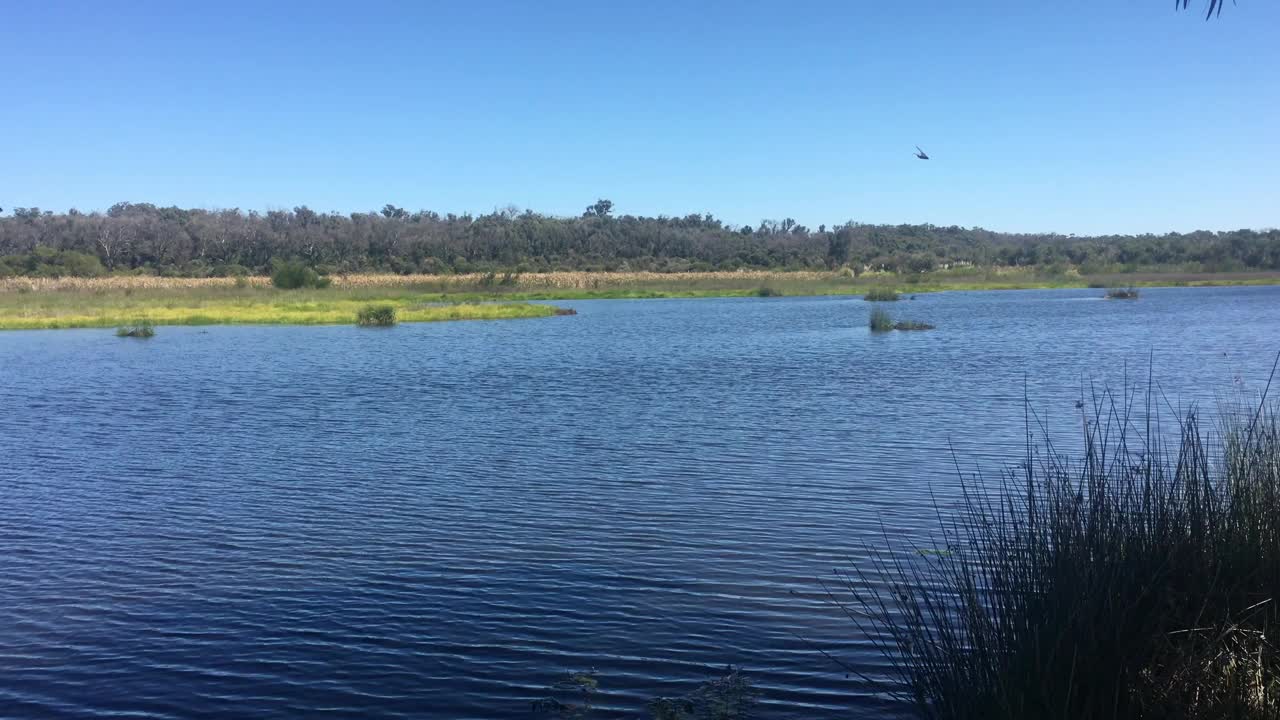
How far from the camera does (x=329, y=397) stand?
22016mm

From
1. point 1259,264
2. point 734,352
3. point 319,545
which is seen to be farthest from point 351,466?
point 1259,264

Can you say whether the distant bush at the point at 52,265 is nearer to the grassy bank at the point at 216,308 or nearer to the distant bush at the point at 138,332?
the grassy bank at the point at 216,308

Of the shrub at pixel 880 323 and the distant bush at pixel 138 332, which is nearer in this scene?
the shrub at pixel 880 323

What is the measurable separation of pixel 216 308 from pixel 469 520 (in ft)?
167

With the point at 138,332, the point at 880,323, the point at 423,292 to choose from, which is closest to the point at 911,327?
the point at 880,323

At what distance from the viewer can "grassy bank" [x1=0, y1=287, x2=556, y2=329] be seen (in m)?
51.0

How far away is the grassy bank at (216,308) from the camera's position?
51.0m

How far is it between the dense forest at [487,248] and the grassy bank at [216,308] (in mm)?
28457

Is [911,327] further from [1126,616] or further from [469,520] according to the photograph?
[1126,616]

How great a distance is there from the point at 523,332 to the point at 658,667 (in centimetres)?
3701

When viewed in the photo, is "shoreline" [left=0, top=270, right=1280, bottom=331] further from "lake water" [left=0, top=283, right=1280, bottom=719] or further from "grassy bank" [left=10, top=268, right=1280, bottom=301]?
"lake water" [left=0, top=283, right=1280, bottom=719]

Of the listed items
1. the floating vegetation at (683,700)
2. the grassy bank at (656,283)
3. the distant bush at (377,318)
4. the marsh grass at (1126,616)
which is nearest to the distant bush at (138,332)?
the distant bush at (377,318)

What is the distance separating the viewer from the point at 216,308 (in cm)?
5684

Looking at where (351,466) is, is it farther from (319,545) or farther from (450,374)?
(450,374)
